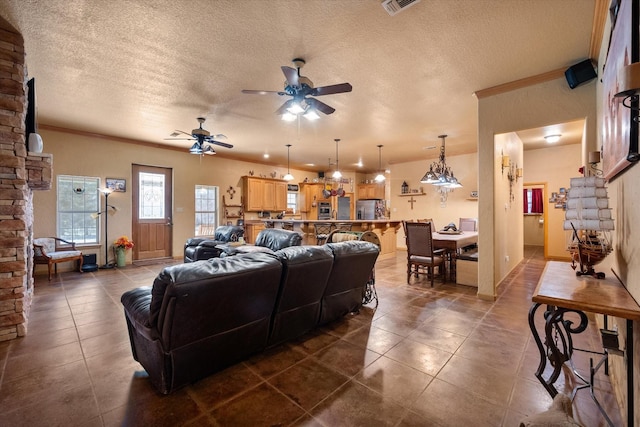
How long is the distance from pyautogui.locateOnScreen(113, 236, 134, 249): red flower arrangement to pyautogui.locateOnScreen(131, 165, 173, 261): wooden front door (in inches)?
17.2

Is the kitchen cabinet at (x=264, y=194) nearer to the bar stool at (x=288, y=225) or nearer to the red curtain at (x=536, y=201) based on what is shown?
the bar stool at (x=288, y=225)

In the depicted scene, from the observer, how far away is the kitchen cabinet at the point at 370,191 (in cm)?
1074

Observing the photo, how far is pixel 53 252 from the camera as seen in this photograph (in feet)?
17.3

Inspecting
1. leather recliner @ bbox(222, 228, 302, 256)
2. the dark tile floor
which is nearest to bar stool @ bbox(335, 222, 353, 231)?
leather recliner @ bbox(222, 228, 302, 256)

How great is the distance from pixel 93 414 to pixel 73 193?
19.2 feet

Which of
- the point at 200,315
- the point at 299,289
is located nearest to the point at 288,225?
the point at 299,289

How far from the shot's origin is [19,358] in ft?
7.57

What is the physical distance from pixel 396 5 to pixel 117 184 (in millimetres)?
6680

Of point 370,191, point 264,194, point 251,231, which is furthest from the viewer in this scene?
point 370,191

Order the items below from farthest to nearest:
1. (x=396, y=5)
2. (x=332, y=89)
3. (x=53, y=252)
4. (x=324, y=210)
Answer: (x=324, y=210)
(x=53, y=252)
(x=332, y=89)
(x=396, y=5)

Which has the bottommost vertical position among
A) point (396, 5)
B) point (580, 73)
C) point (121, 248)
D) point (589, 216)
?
point (121, 248)

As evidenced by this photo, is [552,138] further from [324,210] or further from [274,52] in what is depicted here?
[324,210]

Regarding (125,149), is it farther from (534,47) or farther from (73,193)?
(534,47)

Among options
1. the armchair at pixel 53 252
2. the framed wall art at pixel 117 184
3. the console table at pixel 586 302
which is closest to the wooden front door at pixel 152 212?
the framed wall art at pixel 117 184
